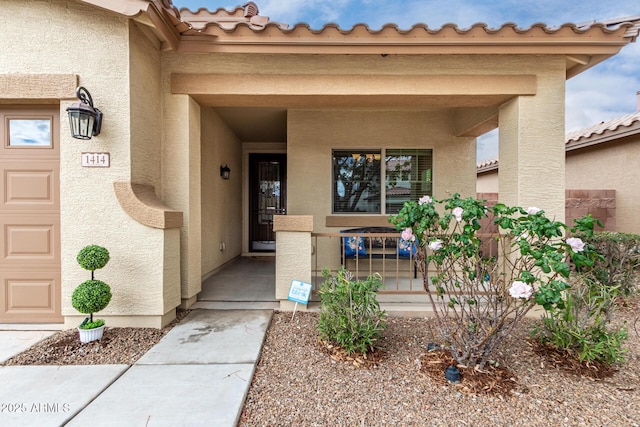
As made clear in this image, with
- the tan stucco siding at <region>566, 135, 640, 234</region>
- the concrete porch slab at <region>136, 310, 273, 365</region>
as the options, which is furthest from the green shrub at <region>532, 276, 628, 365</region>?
the tan stucco siding at <region>566, 135, 640, 234</region>

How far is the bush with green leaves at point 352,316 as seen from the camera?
9.16 feet

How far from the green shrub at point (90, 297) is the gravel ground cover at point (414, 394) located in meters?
1.70

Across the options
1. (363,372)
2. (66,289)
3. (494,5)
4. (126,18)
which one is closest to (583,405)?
(363,372)

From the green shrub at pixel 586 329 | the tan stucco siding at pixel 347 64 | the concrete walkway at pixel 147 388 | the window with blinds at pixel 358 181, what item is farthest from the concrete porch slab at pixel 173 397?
the window with blinds at pixel 358 181

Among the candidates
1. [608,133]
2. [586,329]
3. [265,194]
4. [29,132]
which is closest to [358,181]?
[265,194]

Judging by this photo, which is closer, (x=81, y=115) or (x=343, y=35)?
(x=81, y=115)

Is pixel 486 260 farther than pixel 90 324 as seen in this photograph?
No

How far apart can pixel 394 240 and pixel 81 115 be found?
4746 mm

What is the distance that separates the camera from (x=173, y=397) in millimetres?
2221

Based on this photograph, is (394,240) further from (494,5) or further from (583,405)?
(494,5)

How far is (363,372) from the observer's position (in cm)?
260

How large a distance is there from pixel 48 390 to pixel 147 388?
75 cm

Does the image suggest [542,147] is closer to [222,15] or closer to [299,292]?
[299,292]

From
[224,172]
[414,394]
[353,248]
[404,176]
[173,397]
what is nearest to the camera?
[173,397]
